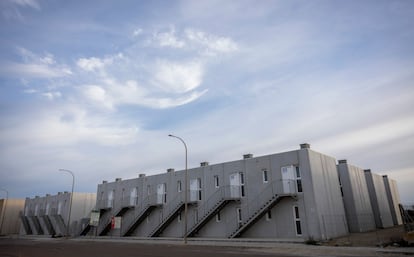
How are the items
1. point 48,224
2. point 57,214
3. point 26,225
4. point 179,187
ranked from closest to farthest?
point 179,187, point 57,214, point 48,224, point 26,225

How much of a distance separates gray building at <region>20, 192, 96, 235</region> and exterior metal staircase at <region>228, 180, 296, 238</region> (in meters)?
34.5

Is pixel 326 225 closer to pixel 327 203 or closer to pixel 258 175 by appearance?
pixel 327 203

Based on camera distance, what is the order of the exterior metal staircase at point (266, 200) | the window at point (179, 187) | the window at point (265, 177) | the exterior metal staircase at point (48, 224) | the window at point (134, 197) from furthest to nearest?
the exterior metal staircase at point (48, 224) < the window at point (134, 197) < the window at point (179, 187) < the window at point (265, 177) < the exterior metal staircase at point (266, 200)

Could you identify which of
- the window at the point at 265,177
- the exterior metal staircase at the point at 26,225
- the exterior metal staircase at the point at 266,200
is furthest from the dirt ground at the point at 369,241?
the exterior metal staircase at the point at 26,225

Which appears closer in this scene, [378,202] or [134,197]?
[378,202]

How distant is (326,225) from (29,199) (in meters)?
68.4

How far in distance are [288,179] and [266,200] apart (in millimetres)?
2908

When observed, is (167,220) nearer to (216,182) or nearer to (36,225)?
(216,182)

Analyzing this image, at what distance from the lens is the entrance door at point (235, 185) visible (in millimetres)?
32125

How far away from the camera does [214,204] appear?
33656 millimetres

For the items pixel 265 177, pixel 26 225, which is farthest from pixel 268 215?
pixel 26 225

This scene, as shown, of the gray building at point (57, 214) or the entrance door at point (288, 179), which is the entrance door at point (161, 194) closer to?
the entrance door at point (288, 179)

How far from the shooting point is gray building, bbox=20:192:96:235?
57219mm

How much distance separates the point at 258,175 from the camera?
3112 centimetres
